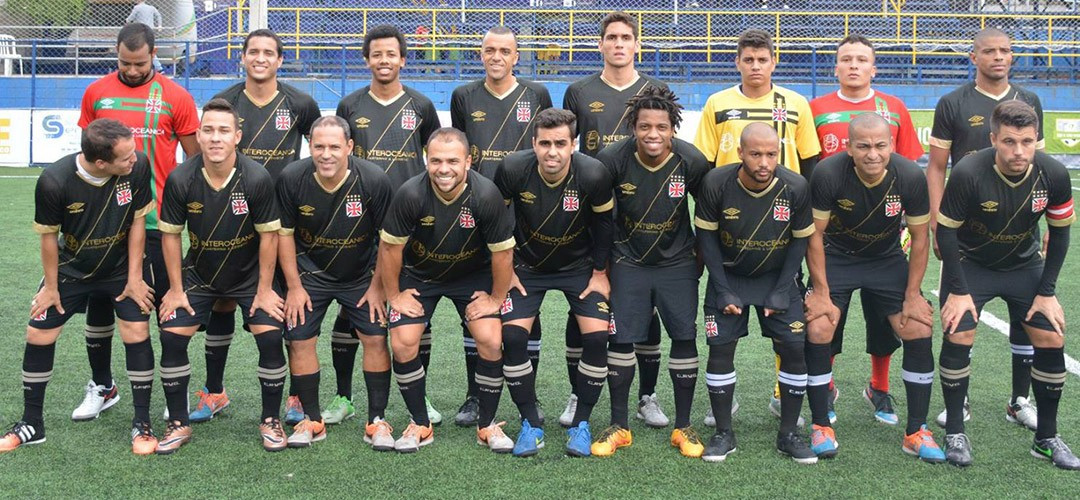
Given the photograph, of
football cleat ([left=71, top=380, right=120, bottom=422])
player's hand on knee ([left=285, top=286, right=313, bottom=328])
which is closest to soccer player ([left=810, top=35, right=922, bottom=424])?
player's hand on knee ([left=285, top=286, right=313, bottom=328])

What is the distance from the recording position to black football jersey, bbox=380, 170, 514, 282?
500cm

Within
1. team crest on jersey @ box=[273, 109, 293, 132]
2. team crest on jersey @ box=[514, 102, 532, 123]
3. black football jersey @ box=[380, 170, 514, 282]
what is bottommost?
black football jersey @ box=[380, 170, 514, 282]

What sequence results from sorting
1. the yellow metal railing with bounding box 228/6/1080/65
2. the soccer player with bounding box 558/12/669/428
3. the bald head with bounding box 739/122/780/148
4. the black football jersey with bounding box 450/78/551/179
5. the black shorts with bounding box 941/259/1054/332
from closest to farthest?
the bald head with bounding box 739/122/780/148, the black shorts with bounding box 941/259/1054/332, the soccer player with bounding box 558/12/669/428, the black football jersey with bounding box 450/78/551/179, the yellow metal railing with bounding box 228/6/1080/65

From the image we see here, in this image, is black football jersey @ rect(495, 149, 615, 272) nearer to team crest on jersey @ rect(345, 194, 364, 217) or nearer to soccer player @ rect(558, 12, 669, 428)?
soccer player @ rect(558, 12, 669, 428)

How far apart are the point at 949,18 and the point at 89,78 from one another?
17.3m

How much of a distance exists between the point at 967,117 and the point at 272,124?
376 cm

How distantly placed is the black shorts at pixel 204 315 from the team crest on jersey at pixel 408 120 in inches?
51.1

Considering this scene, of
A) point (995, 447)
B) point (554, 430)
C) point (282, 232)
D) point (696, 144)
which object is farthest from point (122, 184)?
point (995, 447)

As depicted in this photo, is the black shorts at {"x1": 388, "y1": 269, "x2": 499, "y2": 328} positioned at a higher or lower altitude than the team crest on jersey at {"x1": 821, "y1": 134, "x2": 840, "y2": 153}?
lower

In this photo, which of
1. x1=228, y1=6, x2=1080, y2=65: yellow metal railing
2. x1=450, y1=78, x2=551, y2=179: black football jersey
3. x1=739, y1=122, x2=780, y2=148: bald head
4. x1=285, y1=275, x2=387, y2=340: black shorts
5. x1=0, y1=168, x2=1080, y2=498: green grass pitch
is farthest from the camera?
x1=228, y1=6, x2=1080, y2=65: yellow metal railing

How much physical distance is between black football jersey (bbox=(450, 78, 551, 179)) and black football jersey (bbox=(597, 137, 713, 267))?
732mm

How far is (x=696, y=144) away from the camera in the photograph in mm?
5551

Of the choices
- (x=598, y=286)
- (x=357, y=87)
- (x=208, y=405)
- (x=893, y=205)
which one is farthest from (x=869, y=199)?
(x=357, y=87)

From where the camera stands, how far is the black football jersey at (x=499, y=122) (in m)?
5.86
